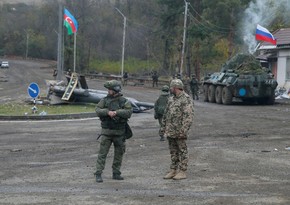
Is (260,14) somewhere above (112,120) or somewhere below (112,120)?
above

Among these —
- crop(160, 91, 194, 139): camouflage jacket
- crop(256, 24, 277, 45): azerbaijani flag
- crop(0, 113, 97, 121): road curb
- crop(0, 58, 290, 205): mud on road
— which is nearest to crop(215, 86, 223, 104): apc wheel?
crop(256, 24, 277, 45): azerbaijani flag

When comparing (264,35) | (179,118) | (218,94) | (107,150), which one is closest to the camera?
(107,150)

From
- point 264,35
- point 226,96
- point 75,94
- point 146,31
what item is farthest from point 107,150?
point 146,31

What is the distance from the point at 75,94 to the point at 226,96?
7.66 m

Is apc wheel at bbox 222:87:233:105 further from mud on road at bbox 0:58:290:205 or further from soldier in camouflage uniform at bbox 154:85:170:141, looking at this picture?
soldier in camouflage uniform at bbox 154:85:170:141

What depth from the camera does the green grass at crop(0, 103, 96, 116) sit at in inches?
909

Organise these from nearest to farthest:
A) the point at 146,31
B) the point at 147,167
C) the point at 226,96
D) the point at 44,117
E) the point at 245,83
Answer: the point at 147,167 → the point at 44,117 → the point at 245,83 → the point at 226,96 → the point at 146,31

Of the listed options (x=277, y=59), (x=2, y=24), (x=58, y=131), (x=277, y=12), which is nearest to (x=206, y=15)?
(x=277, y=12)

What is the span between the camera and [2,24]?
13975 centimetres

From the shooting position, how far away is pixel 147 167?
11.2 m

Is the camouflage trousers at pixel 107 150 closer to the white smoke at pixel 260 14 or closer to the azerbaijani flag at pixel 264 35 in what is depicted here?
the azerbaijani flag at pixel 264 35

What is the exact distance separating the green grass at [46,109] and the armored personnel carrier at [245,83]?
280 inches

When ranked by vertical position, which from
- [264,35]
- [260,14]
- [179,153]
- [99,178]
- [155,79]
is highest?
[260,14]

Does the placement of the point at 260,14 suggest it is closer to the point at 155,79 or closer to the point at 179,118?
the point at 155,79
